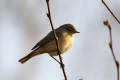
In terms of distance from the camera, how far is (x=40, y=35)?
28.6 feet

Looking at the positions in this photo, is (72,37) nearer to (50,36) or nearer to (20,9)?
(50,36)

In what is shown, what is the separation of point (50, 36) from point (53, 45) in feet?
0.69

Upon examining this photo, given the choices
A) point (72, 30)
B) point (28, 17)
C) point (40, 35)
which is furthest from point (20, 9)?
point (72, 30)

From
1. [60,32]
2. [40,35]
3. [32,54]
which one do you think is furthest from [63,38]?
[40,35]

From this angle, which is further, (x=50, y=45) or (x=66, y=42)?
(x=66, y=42)

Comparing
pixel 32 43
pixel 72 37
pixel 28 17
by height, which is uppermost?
pixel 72 37

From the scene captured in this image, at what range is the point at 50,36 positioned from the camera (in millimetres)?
5219

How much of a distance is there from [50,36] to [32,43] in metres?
3.69

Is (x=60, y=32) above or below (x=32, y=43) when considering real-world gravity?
above

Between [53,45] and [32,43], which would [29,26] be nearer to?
[32,43]

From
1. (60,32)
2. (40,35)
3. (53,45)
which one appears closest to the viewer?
(53,45)

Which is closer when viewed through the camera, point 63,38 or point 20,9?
point 63,38

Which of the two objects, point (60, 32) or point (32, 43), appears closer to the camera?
point (60, 32)

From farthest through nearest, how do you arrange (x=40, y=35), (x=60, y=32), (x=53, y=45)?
(x=40, y=35) → (x=60, y=32) → (x=53, y=45)
